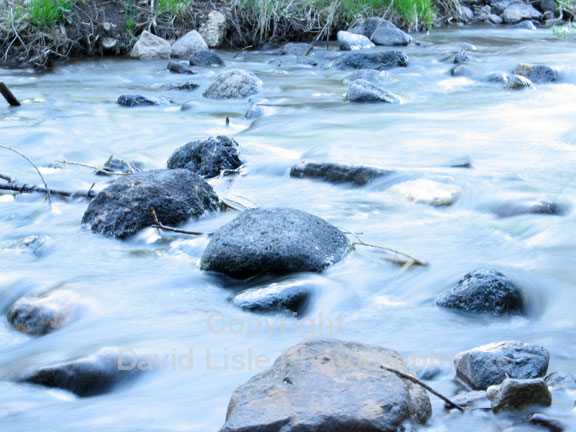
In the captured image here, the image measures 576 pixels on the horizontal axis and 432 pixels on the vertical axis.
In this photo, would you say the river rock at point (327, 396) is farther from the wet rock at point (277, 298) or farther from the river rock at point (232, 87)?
the river rock at point (232, 87)

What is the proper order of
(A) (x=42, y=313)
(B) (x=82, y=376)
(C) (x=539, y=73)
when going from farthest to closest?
(C) (x=539, y=73) → (A) (x=42, y=313) → (B) (x=82, y=376)

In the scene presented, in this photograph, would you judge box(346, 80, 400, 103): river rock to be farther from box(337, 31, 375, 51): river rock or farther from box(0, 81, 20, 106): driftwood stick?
box(337, 31, 375, 51): river rock

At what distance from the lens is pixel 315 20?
12602mm

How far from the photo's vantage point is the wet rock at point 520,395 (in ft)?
5.94

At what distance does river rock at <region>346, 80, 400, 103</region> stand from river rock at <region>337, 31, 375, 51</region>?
15.6 feet

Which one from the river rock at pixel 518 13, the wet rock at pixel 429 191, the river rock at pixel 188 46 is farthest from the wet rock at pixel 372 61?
the river rock at pixel 518 13

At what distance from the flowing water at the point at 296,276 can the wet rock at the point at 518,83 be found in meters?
0.39

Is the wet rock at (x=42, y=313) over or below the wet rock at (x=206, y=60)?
over

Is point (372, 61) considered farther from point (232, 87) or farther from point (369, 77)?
point (232, 87)

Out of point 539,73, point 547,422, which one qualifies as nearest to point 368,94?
point 539,73

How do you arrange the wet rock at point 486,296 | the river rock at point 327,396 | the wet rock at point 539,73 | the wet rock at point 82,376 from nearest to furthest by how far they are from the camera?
the river rock at point 327,396 < the wet rock at point 82,376 < the wet rock at point 486,296 < the wet rock at point 539,73

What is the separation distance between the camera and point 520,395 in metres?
1.82

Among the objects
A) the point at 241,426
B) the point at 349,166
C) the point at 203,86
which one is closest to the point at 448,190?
the point at 349,166

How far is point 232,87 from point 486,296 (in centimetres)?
589
